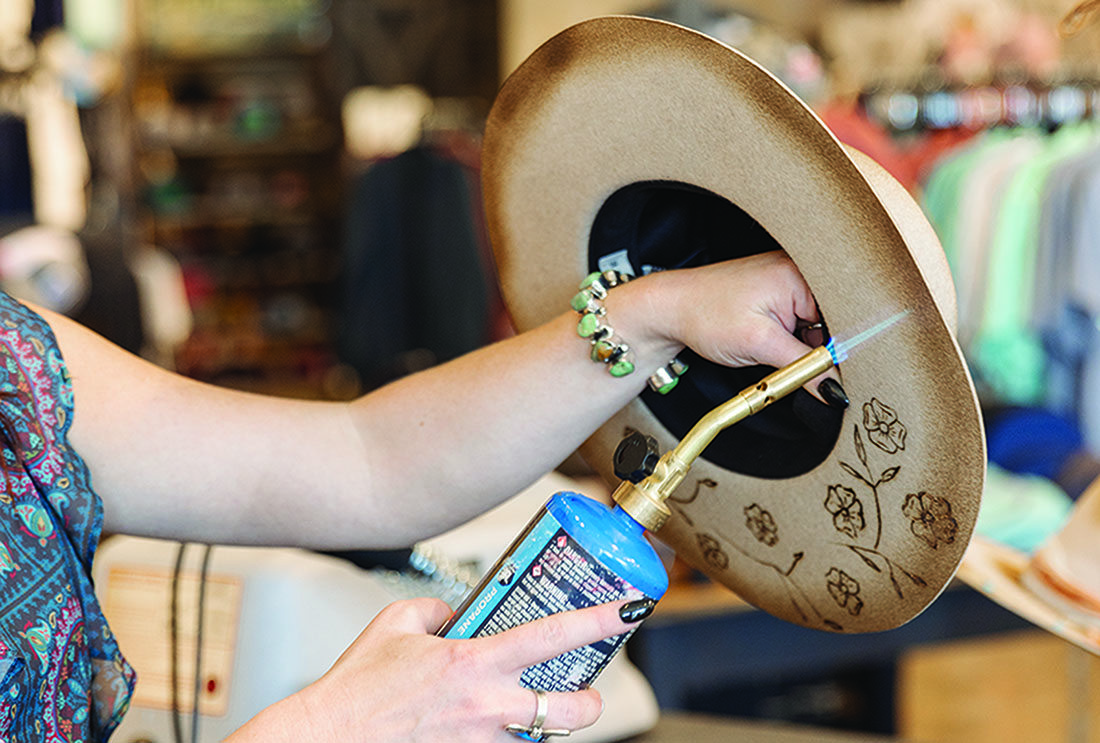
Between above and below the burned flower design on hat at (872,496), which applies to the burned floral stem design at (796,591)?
below

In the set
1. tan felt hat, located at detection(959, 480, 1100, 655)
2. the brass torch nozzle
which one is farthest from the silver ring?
tan felt hat, located at detection(959, 480, 1100, 655)

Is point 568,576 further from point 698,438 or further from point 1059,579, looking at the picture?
point 1059,579

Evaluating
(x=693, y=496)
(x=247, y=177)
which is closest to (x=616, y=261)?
(x=693, y=496)

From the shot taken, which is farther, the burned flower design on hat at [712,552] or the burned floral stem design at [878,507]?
the burned flower design on hat at [712,552]

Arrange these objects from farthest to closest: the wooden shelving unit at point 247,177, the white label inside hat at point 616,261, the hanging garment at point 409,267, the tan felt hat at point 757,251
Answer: the wooden shelving unit at point 247,177, the hanging garment at point 409,267, the white label inside hat at point 616,261, the tan felt hat at point 757,251

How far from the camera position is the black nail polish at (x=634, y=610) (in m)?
0.57

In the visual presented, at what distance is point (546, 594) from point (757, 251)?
0.88ft

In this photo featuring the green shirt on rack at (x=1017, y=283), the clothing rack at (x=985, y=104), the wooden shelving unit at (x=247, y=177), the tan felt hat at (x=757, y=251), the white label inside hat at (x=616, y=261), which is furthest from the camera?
the wooden shelving unit at (x=247, y=177)

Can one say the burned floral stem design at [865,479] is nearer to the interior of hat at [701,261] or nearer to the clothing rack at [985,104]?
the interior of hat at [701,261]

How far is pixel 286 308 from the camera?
526cm

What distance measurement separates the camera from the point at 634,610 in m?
0.57

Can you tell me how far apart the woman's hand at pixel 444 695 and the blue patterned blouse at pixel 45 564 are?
7.4 inches

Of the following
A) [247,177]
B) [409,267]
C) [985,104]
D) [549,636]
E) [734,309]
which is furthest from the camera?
[247,177]

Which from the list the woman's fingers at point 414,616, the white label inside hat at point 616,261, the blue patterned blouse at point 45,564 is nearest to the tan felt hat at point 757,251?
the white label inside hat at point 616,261
